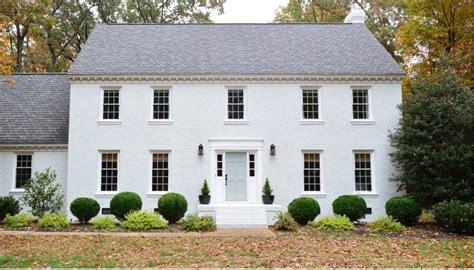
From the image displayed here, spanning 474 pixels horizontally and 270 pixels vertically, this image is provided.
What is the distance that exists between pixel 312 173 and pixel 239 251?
964 cm

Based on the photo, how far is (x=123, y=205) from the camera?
17.9 m

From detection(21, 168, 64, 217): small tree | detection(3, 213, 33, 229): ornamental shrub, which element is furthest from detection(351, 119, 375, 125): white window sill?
detection(3, 213, 33, 229): ornamental shrub

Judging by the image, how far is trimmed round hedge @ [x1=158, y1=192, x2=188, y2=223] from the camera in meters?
17.6

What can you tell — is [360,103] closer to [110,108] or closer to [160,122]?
[160,122]

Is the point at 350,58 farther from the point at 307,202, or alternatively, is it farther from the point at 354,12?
the point at 307,202

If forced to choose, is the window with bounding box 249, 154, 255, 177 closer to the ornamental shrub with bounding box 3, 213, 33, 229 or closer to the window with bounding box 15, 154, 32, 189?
the ornamental shrub with bounding box 3, 213, 33, 229

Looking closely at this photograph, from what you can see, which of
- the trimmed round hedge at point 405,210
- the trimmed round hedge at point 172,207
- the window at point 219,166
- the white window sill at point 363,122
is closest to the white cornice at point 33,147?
the trimmed round hedge at point 172,207

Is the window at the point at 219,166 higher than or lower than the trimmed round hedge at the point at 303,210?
higher

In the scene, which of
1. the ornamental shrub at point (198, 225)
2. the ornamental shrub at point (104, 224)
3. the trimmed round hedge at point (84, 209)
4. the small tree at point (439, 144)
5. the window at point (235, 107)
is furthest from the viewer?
the window at point (235, 107)

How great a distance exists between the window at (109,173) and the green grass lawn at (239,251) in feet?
20.4

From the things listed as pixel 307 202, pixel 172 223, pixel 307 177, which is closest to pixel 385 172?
pixel 307 177

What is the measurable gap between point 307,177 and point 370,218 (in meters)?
3.34

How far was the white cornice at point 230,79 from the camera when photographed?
67.5 ft

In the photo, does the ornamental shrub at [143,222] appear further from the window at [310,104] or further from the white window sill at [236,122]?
the window at [310,104]
